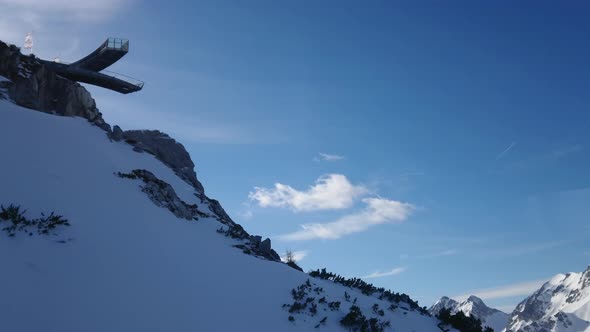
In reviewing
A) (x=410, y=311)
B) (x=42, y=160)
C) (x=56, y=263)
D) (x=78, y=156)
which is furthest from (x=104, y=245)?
(x=410, y=311)

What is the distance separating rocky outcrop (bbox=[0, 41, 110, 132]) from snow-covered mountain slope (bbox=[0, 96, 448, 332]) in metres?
5.35

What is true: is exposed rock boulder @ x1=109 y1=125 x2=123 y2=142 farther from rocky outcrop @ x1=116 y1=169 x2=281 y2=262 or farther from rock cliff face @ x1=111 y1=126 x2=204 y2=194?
rocky outcrop @ x1=116 y1=169 x2=281 y2=262

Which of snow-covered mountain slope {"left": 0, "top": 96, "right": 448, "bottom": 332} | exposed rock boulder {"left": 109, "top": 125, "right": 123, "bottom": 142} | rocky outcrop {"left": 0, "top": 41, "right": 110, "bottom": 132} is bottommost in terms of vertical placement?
snow-covered mountain slope {"left": 0, "top": 96, "right": 448, "bottom": 332}

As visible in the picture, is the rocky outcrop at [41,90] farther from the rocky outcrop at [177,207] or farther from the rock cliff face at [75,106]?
the rocky outcrop at [177,207]

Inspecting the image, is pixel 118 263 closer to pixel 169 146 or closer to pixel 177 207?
pixel 177 207

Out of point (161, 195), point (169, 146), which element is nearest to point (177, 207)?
point (161, 195)

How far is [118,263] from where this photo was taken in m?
16.1

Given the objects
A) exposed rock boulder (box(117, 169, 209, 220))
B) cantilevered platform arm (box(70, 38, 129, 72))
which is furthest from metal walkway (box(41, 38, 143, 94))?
exposed rock boulder (box(117, 169, 209, 220))

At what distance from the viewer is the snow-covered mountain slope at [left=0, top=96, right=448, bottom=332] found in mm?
12695

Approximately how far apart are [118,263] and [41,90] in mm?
28057

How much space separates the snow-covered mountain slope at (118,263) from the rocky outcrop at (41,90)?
A: 5.35m

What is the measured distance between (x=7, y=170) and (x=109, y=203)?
4.70 meters

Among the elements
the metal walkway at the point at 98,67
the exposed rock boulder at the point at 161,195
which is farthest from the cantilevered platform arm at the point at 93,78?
the exposed rock boulder at the point at 161,195

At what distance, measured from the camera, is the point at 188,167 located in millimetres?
51875
